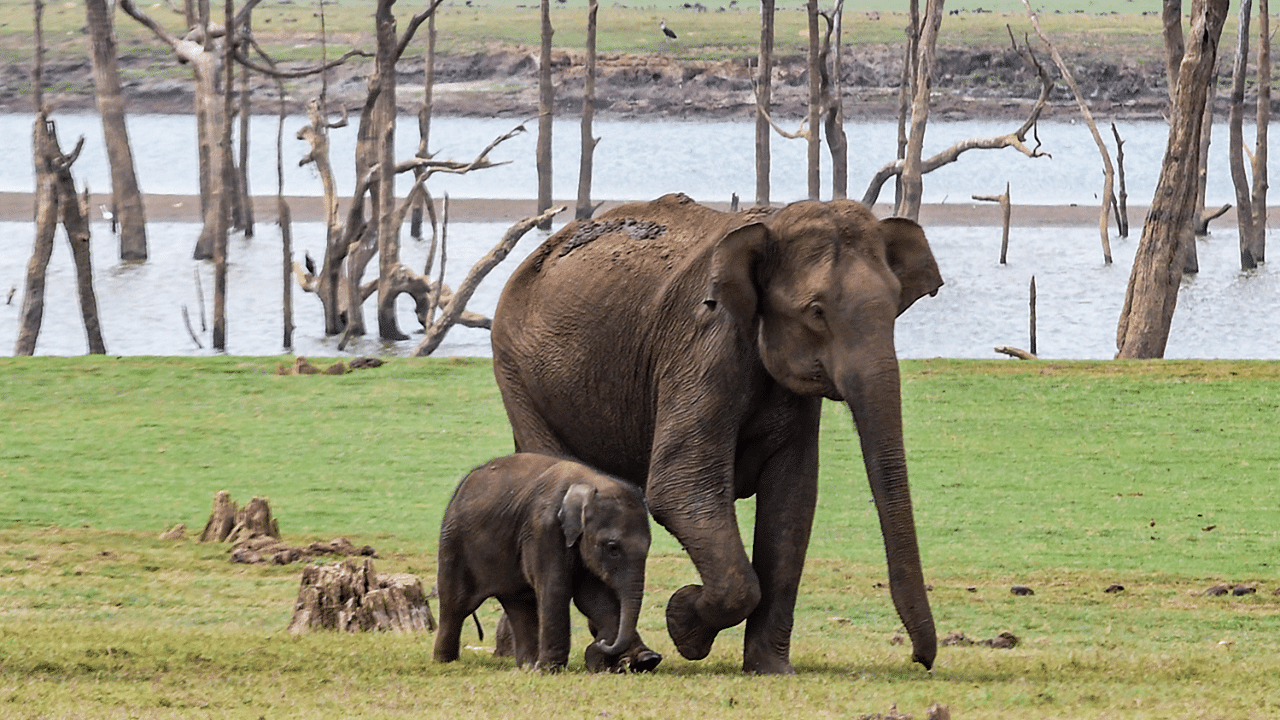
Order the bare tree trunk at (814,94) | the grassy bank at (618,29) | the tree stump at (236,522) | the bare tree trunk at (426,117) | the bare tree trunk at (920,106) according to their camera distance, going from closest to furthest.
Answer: the tree stump at (236,522)
the bare tree trunk at (920,106)
the bare tree trunk at (814,94)
the bare tree trunk at (426,117)
the grassy bank at (618,29)

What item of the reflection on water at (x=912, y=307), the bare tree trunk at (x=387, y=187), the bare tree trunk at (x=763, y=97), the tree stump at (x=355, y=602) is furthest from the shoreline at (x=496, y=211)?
the tree stump at (x=355, y=602)

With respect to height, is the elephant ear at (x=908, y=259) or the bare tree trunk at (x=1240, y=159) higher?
the elephant ear at (x=908, y=259)

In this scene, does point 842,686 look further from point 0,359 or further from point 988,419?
point 0,359

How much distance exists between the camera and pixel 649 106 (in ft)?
277

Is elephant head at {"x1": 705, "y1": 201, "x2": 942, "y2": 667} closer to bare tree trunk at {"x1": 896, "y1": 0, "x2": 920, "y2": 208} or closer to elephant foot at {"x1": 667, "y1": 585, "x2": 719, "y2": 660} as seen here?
elephant foot at {"x1": 667, "y1": 585, "x2": 719, "y2": 660}

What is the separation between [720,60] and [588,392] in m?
78.2

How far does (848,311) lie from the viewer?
720 centimetres

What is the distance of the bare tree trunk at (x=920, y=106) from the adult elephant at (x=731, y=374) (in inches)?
970

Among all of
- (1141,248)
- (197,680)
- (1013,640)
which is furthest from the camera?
(1141,248)

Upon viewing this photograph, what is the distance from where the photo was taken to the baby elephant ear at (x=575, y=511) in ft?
24.7

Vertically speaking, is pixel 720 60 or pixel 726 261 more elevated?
pixel 726 261

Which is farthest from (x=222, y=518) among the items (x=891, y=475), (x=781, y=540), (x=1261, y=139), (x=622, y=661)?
(x=1261, y=139)

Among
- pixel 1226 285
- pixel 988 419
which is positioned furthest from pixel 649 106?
pixel 988 419

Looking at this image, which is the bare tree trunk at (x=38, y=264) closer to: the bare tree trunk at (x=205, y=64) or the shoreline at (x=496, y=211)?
the bare tree trunk at (x=205, y=64)
